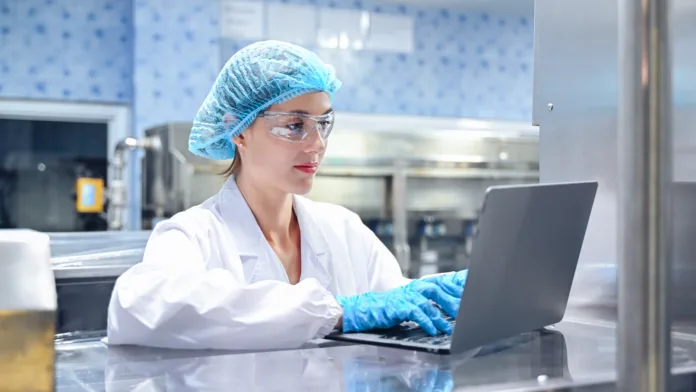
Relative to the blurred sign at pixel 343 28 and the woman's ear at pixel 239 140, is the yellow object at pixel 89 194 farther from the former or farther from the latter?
the woman's ear at pixel 239 140

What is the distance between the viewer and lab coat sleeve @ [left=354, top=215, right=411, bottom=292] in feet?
5.70

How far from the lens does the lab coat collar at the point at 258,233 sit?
1527 millimetres

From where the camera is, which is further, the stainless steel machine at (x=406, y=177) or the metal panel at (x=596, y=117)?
the stainless steel machine at (x=406, y=177)

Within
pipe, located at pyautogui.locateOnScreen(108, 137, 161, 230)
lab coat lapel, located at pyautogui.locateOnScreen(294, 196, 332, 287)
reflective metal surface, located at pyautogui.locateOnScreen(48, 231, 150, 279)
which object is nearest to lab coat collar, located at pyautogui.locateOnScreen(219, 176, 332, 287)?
lab coat lapel, located at pyautogui.locateOnScreen(294, 196, 332, 287)

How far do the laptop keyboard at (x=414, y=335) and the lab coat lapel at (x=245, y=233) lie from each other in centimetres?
39

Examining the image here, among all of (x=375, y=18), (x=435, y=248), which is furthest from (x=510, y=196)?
(x=375, y=18)

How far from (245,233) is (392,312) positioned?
0.47 m

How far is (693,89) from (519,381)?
548 millimetres

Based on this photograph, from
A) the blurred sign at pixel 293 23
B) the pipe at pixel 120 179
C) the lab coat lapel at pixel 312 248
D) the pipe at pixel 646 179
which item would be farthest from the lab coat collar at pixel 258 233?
the blurred sign at pixel 293 23

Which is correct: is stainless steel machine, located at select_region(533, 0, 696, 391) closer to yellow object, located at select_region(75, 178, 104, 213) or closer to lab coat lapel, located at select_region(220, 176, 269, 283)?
lab coat lapel, located at select_region(220, 176, 269, 283)

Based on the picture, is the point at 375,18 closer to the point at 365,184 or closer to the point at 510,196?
the point at 365,184

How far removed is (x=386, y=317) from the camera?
3.84 feet

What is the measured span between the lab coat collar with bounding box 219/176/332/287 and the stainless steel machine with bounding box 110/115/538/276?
8.61ft

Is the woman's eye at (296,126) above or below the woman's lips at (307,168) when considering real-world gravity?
above
